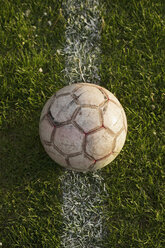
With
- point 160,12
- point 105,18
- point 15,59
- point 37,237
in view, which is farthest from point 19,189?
point 160,12

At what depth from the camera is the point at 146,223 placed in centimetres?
382

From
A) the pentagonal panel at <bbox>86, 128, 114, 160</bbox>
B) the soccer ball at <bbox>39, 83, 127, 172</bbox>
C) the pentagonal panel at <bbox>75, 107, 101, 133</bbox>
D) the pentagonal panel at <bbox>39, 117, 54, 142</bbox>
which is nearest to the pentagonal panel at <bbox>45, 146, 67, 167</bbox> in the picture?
the soccer ball at <bbox>39, 83, 127, 172</bbox>

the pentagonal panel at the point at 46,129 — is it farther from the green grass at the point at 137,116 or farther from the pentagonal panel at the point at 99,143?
the green grass at the point at 137,116

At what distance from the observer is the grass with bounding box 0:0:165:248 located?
3785 mm

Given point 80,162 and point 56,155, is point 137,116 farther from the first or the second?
point 56,155

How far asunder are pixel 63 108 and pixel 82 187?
120 cm

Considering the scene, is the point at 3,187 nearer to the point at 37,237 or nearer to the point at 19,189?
the point at 19,189

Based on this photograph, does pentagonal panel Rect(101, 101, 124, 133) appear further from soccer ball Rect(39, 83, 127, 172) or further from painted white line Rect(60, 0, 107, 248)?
painted white line Rect(60, 0, 107, 248)

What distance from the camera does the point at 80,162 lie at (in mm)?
3240

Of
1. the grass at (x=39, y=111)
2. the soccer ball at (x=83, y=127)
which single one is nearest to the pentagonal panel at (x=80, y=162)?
the soccer ball at (x=83, y=127)

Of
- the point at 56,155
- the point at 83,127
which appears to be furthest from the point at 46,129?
the point at 83,127

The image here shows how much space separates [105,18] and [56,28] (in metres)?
0.77

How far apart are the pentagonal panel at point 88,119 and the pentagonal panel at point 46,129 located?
1.08ft

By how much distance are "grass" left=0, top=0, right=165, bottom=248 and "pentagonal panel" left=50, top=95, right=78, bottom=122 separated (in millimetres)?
1000
